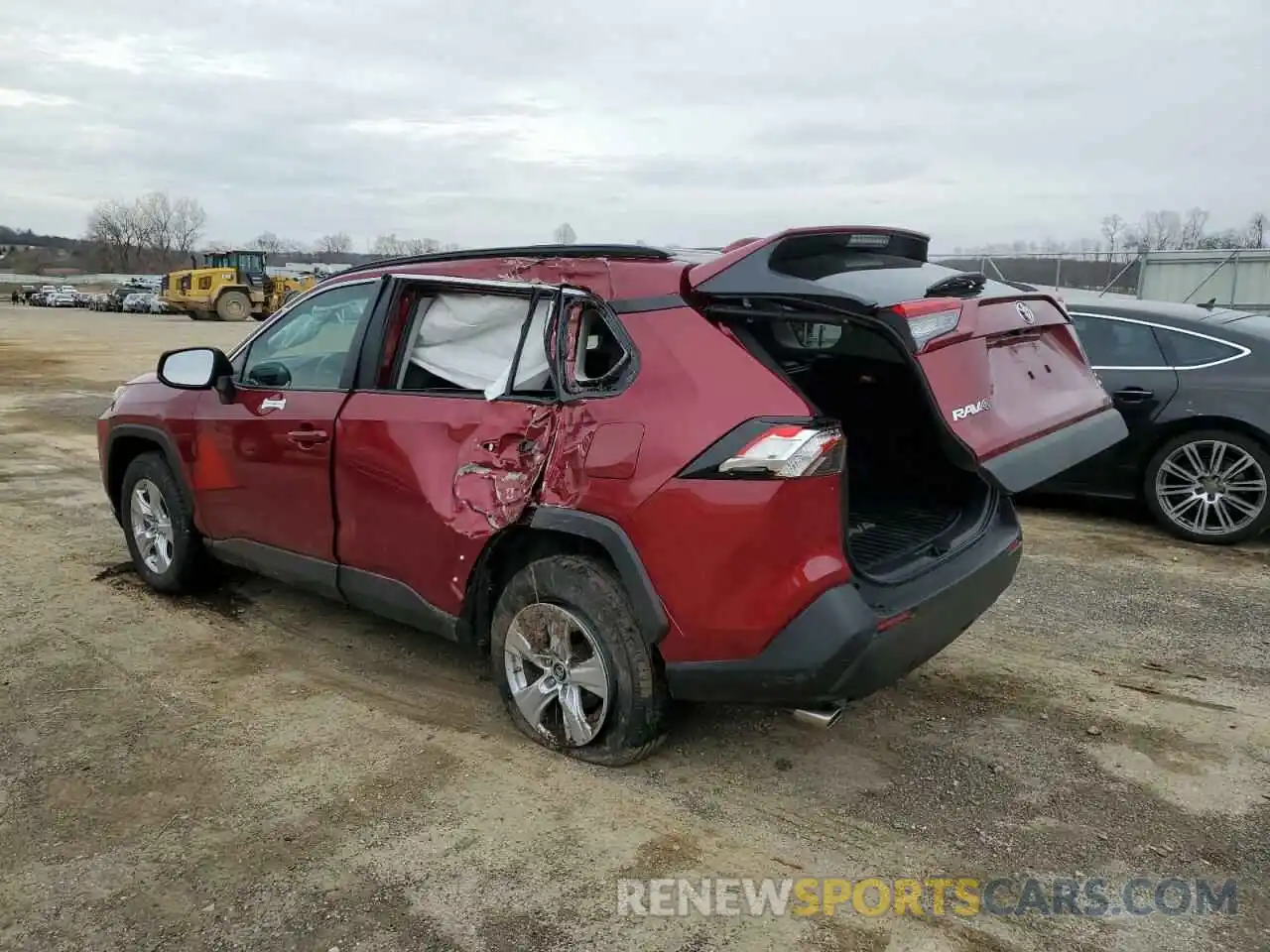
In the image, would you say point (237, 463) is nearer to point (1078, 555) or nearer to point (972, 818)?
point (972, 818)

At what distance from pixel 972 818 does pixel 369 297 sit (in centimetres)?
299

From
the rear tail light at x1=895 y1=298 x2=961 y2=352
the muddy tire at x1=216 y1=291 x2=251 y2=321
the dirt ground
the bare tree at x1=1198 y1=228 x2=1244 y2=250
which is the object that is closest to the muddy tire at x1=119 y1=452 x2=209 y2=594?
the dirt ground

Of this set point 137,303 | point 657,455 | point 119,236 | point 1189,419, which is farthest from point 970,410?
point 119,236

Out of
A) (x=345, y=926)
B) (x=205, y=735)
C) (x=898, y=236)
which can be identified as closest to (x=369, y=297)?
(x=205, y=735)

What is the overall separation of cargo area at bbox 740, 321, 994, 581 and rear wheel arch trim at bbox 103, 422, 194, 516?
3.00 meters

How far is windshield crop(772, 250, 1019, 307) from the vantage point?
3061 mm

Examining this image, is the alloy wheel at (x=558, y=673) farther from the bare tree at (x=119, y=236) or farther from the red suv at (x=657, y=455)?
the bare tree at (x=119, y=236)

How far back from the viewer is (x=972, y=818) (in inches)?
121

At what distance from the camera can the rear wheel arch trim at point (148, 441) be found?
4766 millimetres

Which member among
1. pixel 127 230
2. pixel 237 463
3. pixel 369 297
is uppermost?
pixel 127 230

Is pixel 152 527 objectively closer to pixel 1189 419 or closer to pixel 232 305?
pixel 1189 419

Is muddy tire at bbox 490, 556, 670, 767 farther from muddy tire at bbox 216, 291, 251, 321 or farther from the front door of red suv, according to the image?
muddy tire at bbox 216, 291, 251, 321

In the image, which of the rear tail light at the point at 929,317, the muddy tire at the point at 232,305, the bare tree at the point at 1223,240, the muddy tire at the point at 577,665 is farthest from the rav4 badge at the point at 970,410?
the muddy tire at the point at 232,305

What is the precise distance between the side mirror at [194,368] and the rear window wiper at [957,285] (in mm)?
3142
